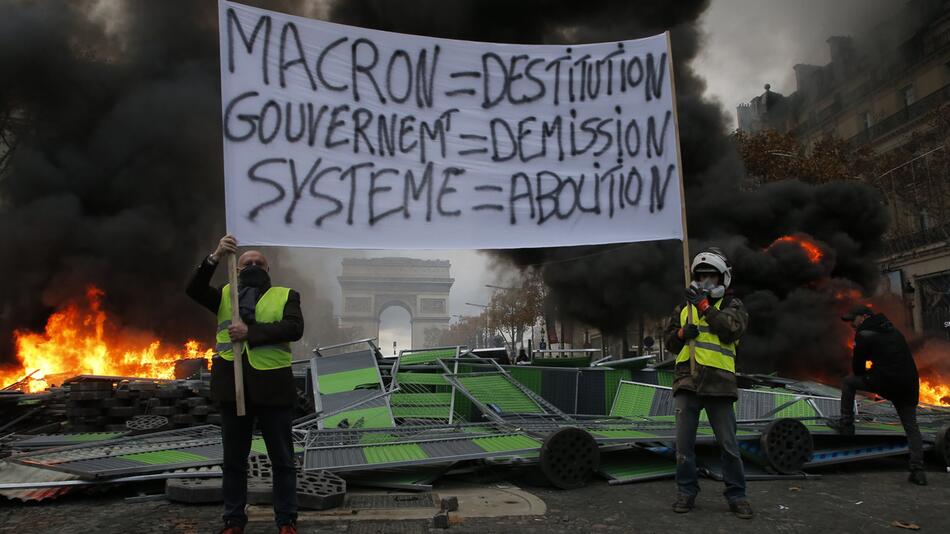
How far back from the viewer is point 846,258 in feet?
62.6

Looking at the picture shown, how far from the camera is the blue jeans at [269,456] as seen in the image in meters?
3.31

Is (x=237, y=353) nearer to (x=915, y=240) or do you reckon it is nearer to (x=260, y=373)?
(x=260, y=373)

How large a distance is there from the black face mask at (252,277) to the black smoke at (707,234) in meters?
14.6

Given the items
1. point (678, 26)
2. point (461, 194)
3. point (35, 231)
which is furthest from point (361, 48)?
point (678, 26)

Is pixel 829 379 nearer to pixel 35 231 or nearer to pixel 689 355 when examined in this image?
pixel 689 355

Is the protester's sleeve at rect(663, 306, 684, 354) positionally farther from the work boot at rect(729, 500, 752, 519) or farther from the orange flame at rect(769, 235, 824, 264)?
the orange flame at rect(769, 235, 824, 264)

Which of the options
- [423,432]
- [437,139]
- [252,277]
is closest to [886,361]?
[423,432]

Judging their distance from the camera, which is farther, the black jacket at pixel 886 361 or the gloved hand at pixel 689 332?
the black jacket at pixel 886 361

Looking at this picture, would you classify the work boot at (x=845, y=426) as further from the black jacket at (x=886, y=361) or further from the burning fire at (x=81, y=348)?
the burning fire at (x=81, y=348)

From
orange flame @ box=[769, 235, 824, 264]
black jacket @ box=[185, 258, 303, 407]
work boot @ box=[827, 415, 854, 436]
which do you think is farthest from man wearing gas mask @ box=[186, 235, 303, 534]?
orange flame @ box=[769, 235, 824, 264]

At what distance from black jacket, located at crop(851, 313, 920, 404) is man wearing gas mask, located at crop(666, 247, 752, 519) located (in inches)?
81.7

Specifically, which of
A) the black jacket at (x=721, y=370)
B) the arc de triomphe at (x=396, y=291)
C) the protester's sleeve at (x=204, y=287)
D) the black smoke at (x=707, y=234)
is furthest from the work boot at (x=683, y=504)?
the arc de triomphe at (x=396, y=291)

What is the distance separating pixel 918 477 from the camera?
4984 millimetres

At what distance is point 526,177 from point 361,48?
165 centimetres
